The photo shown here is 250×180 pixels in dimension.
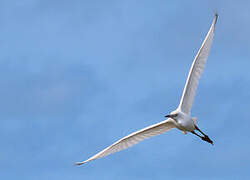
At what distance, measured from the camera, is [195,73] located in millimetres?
76125

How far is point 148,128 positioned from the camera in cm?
7681

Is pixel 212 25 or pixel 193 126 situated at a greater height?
pixel 212 25

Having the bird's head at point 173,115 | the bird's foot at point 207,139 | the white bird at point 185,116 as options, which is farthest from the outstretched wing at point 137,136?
the bird's foot at point 207,139

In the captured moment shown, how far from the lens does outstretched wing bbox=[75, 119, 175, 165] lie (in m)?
76.7

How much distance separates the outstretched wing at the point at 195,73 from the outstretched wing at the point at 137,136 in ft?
4.79

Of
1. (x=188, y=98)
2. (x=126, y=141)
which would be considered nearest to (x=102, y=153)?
(x=126, y=141)

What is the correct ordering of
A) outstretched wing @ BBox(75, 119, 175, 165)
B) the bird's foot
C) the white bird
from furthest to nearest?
the bird's foot < outstretched wing @ BBox(75, 119, 175, 165) < the white bird

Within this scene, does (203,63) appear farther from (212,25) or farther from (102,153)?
(102,153)

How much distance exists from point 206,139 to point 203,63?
5667 mm

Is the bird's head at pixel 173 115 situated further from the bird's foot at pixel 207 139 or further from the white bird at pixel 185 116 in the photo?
the bird's foot at pixel 207 139

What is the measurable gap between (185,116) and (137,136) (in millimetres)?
3569

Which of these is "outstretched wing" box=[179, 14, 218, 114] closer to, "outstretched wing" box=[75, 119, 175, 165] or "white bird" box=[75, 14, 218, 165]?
"white bird" box=[75, 14, 218, 165]

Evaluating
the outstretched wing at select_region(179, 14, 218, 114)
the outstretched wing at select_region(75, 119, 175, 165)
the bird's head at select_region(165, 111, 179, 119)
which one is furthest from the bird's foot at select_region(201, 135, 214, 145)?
the bird's head at select_region(165, 111, 179, 119)

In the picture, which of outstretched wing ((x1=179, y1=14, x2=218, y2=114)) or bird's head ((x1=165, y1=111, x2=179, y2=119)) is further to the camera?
outstretched wing ((x1=179, y1=14, x2=218, y2=114))
